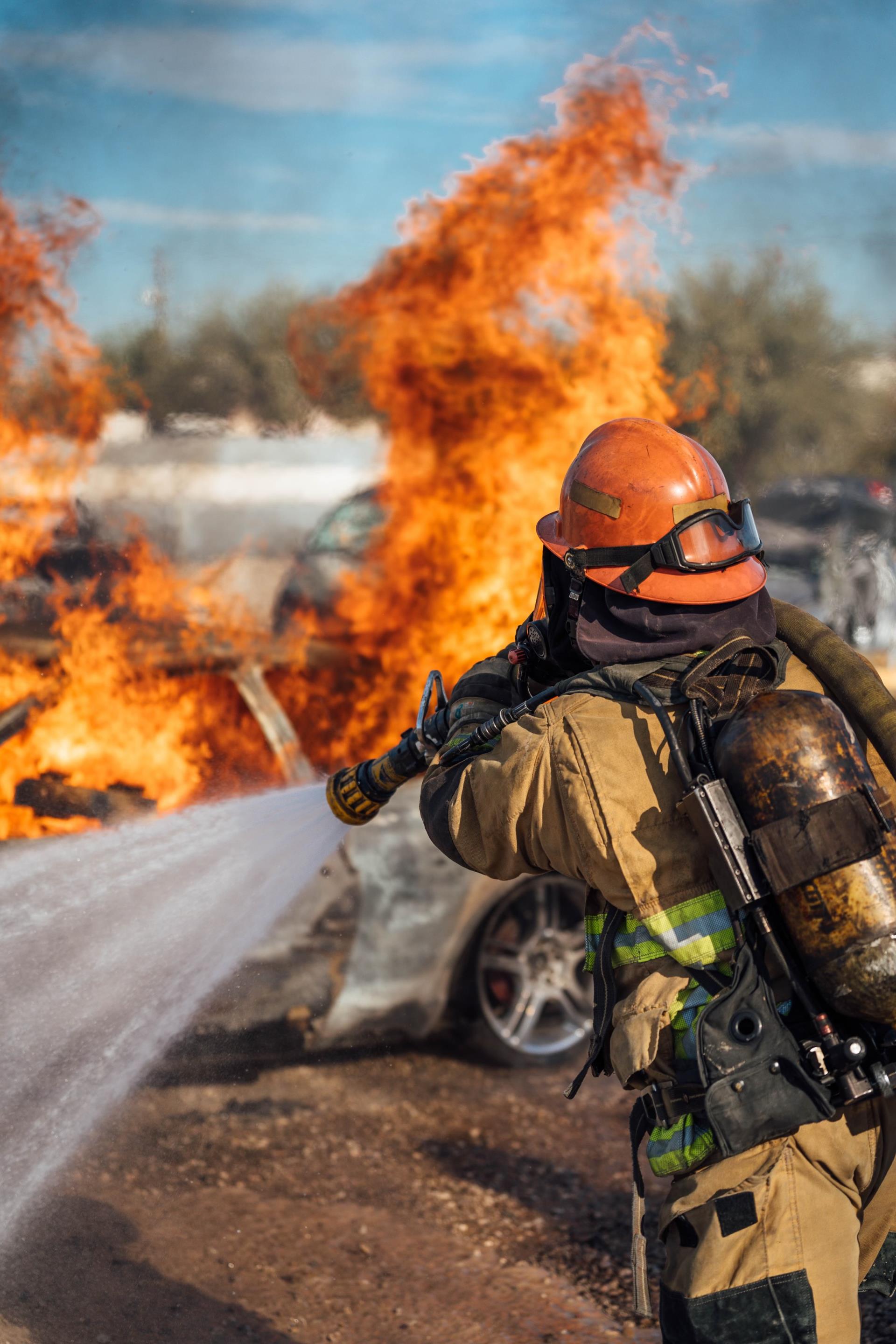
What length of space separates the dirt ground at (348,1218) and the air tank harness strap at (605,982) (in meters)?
1.57

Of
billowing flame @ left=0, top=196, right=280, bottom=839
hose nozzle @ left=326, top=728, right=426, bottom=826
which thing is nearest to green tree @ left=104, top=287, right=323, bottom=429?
billowing flame @ left=0, top=196, right=280, bottom=839

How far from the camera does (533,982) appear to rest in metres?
4.88

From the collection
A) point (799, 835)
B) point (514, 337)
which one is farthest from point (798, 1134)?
point (514, 337)

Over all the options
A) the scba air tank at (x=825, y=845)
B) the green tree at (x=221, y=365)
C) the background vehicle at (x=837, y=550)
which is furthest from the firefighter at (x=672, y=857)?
the background vehicle at (x=837, y=550)

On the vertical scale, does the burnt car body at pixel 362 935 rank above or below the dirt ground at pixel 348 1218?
above

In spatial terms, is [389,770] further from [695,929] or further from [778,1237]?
[778,1237]

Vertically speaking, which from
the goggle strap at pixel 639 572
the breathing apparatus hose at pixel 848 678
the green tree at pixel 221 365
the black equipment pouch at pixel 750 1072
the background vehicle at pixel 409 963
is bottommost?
the background vehicle at pixel 409 963

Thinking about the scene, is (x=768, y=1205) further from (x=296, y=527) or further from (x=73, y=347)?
(x=296, y=527)

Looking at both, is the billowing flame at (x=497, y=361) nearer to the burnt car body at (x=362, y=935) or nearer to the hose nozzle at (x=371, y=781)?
the burnt car body at (x=362, y=935)

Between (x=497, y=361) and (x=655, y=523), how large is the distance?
2977 mm

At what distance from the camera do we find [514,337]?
5062mm

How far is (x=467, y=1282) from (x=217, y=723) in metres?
2.20

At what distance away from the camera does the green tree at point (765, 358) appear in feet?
73.3

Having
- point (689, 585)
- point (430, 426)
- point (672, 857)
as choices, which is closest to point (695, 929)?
point (672, 857)
